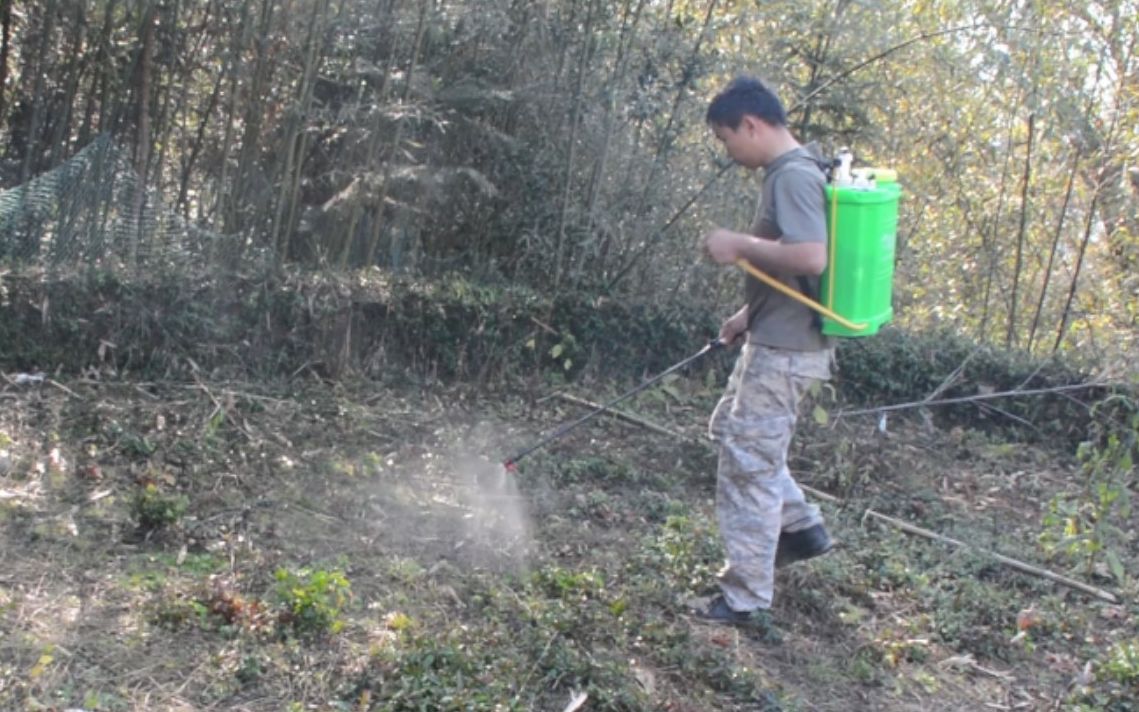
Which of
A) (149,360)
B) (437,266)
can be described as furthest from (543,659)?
(437,266)

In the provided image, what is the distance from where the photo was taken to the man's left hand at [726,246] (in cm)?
446

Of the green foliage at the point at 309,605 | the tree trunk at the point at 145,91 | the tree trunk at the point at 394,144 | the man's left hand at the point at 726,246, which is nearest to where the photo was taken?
the green foliage at the point at 309,605

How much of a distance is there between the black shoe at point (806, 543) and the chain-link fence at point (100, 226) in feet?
12.7

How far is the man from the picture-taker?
442cm

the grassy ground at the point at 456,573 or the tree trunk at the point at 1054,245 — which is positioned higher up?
→ the tree trunk at the point at 1054,245

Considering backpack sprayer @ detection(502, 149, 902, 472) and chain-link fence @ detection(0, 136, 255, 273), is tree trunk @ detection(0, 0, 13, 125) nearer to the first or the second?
chain-link fence @ detection(0, 136, 255, 273)

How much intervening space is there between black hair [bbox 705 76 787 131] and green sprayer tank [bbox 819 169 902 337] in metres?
0.32

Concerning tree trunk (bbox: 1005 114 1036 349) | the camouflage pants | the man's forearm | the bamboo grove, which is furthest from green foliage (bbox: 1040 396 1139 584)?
tree trunk (bbox: 1005 114 1036 349)

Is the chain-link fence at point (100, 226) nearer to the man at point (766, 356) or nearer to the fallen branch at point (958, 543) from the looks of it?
the fallen branch at point (958, 543)

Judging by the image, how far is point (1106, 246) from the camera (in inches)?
422

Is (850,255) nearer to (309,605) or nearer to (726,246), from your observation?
(726,246)

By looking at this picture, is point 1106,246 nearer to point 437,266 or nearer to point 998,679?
point 437,266

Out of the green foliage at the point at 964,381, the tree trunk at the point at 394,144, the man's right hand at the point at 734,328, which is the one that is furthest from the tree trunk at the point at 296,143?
the man's right hand at the point at 734,328

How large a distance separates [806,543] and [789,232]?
1.22 metres
